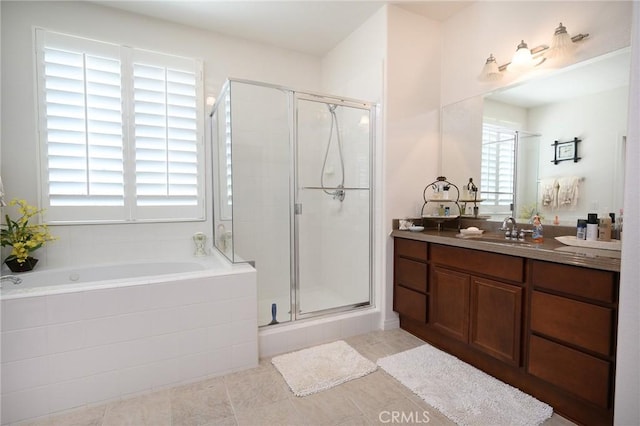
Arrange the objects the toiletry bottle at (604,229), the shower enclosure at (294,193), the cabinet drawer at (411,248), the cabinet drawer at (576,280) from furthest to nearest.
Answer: the shower enclosure at (294,193) < the cabinet drawer at (411,248) < the toiletry bottle at (604,229) < the cabinet drawer at (576,280)

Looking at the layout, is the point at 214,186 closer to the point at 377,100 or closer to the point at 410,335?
the point at 377,100

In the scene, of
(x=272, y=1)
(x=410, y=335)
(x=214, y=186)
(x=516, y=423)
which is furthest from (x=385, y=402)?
(x=272, y=1)

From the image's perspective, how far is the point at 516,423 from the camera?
1.53 m

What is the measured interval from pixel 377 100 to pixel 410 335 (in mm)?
2031

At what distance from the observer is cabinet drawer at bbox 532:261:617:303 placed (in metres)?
1.33

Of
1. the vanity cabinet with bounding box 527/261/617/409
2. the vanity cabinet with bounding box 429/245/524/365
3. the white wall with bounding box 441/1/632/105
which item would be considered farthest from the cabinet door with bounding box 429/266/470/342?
the white wall with bounding box 441/1/632/105

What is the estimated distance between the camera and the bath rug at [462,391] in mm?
1569

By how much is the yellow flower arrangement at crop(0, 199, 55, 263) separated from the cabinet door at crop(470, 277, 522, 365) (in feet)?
10.1

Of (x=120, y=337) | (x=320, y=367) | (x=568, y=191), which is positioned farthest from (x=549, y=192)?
(x=120, y=337)

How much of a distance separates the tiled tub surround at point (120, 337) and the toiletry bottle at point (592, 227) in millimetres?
2046

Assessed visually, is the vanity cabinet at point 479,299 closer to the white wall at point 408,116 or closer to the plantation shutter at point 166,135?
the white wall at point 408,116

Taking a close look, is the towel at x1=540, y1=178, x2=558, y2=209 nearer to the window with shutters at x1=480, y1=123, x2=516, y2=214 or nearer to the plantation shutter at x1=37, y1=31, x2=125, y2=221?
the window with shutters at x1=480, y1=123, x2=516, y2=214

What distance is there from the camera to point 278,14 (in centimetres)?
266

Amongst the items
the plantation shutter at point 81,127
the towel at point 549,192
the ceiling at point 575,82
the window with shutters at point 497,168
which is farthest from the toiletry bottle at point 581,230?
the plantation shutter at point 81,127
